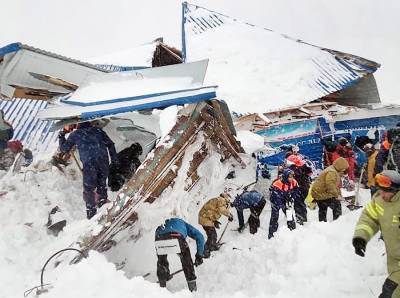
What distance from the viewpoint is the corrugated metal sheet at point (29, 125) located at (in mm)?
9398

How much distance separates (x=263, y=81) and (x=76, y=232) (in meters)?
8.51

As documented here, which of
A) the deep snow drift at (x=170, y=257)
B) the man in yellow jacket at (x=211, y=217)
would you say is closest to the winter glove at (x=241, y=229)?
the deep snow drift at (x=170, y=257)

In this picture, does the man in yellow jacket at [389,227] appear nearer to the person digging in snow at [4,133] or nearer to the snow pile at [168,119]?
the snow pile at [168,119]

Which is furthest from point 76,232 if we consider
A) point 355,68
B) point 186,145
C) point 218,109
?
point 355,68

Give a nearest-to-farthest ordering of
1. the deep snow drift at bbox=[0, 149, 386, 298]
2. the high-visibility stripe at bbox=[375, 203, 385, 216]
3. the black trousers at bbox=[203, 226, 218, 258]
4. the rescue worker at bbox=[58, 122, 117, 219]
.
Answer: the high-visibility stripe at bbox=[375, 203, 385, 216]
the deep snow drift at bbox=[0, 149, 386, 298]
the rescue worker at bbox=[58, 122, 117, 219]
the black trousers at bbox=[203, 226, 218, 258]

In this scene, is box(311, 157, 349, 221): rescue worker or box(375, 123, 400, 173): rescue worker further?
box(311, 157, 349, 221): rescue worker

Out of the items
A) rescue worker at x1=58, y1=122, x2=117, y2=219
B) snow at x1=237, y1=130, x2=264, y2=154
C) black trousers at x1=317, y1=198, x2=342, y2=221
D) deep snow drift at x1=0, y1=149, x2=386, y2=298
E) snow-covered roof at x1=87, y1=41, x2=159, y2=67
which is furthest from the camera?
Answer: snow-covered roof at x1=87, y1=41, x2=159, y2=67

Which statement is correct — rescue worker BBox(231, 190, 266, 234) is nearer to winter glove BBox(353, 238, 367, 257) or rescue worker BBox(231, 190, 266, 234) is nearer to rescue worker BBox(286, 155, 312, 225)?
rescue worker BBox(286, 155, 312, 225)

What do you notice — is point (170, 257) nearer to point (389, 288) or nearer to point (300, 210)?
point (300, 210)

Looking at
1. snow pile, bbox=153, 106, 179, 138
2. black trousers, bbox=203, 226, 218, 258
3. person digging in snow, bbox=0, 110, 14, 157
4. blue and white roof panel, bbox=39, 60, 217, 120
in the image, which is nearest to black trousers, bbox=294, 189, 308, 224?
black trousers, bbox=203, 226, 218, 258

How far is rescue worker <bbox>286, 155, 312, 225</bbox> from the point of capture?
790 centimetres

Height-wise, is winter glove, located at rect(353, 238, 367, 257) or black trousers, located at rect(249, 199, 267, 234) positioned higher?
winter glove, located at rect(353, 238, 367, 257)

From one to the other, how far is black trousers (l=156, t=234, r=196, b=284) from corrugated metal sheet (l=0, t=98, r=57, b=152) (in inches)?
168

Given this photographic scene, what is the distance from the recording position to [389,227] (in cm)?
382
